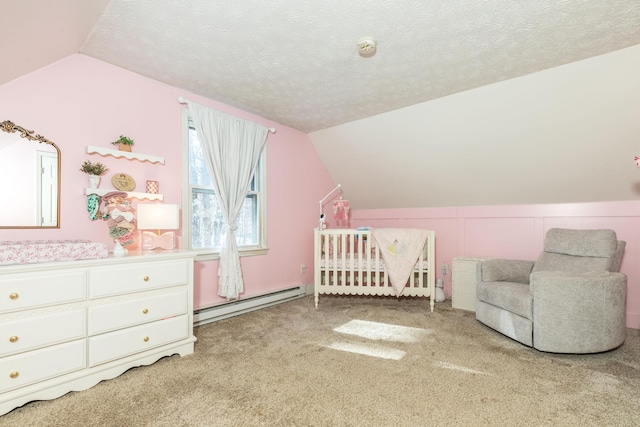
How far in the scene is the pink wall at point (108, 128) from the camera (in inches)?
83.8

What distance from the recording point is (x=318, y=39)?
2.08 m

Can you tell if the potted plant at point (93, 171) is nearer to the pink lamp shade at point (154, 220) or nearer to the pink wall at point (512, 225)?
the pink lamp shade at point (154, 220)

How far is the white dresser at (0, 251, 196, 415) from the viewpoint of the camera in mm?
1644

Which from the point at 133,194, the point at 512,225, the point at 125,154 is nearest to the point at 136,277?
the point at 133,194

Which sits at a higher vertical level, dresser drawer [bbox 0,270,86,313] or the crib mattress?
dresser drawer [bbox 0,270,86,313]

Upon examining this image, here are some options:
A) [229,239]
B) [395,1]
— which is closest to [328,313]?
[229,239]

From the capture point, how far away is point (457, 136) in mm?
3264

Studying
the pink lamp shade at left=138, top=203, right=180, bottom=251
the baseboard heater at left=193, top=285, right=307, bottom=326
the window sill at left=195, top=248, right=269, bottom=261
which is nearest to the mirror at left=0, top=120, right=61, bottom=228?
the pink lamp shade at left=138, top=203, right=180, bottom=251

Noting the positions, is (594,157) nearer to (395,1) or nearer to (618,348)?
(618,348)

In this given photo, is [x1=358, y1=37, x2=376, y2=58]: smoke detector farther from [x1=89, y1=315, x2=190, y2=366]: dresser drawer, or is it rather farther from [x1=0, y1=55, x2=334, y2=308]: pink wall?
[x1=89, y1=315, x2=190, y2=366]: dresser drawer

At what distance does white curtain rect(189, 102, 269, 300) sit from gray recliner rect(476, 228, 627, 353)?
2436mm

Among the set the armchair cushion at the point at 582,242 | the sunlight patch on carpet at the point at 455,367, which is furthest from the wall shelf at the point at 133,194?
the armchair cushion at the point at 582,242

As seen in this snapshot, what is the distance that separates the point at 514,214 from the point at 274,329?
117 inches

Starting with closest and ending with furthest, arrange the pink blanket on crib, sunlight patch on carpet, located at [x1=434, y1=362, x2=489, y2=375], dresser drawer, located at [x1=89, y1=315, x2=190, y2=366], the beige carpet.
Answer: the beige carpet, dresser drawer, located at [x1=89, y1=315, x2=190, y2=366], sunlight patch on carpet, located at [x1=434, y1=362, x2=489, y2=375], the pink blanket on crib
